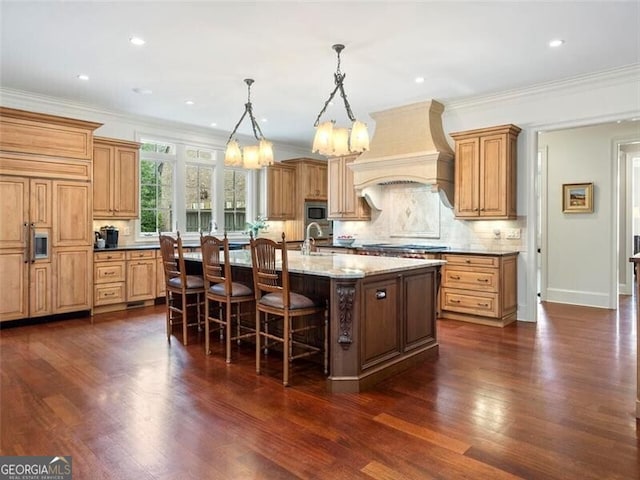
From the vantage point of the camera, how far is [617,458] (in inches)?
87.7

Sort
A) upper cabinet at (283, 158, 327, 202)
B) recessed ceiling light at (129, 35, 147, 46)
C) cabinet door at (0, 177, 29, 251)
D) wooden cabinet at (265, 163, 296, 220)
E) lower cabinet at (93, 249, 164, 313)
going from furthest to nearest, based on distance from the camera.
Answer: upper cabinet at (283, 158, 327, 202) < wooden cabinet at (265, 163, 296, 220) < lower cabinet at (93, 249, 164, 313) < cabinet door at (0, 177, 29, 251) < recessed ceiling light at (129, 35, 147, 46)

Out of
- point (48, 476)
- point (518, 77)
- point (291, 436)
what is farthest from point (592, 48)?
point (48, 476)

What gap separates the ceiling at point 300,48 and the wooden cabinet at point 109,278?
2.20 meters

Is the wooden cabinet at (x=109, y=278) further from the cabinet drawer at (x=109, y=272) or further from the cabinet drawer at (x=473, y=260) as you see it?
the cabinet drawer at (x=473, y=260)

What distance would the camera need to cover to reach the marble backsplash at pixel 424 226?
5734mm

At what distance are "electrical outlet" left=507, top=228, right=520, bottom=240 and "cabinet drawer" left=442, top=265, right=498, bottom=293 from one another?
0.79m

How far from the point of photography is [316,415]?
274 centimetres

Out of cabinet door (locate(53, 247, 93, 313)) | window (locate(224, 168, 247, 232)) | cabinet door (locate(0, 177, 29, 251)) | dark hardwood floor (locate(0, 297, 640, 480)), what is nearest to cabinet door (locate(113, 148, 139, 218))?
cabinet door (locate(53, 247, 93, 313))

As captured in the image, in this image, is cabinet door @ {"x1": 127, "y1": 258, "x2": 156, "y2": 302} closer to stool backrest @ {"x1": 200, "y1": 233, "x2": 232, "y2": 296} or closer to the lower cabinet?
the lower cabinet

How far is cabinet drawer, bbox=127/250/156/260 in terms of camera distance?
241 inches

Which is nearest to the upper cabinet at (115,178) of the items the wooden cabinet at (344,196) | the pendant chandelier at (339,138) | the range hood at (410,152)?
the wooden cabinet at (344,196)

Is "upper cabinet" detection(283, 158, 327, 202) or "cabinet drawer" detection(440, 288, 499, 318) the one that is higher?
"upper cabinet" detection(283, 158, 327, 202)

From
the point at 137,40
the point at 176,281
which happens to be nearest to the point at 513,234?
the point at 176,281

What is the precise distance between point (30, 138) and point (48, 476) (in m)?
4.43
